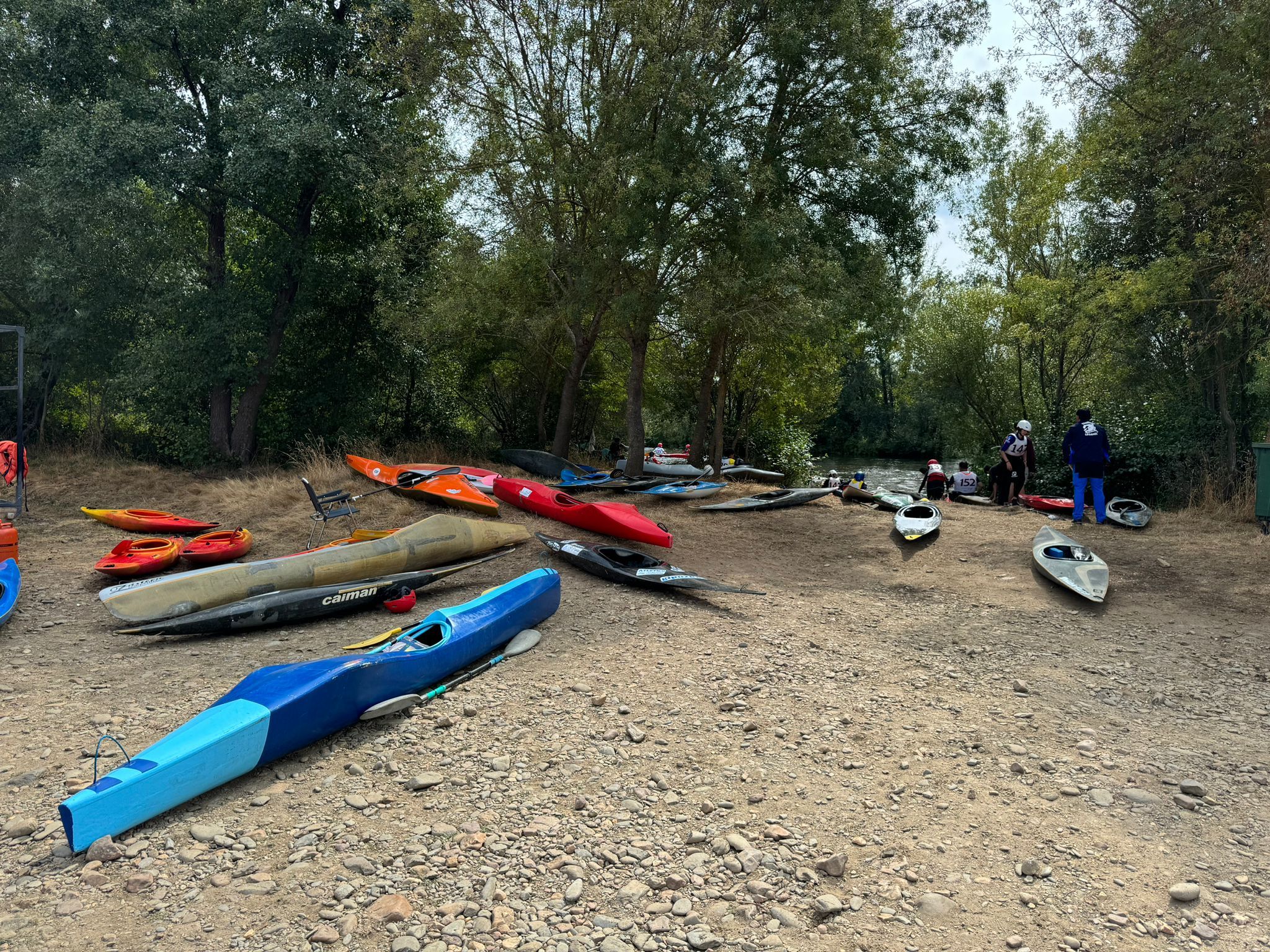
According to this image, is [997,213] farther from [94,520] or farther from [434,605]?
[94,520]

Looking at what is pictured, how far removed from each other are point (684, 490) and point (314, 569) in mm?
6488

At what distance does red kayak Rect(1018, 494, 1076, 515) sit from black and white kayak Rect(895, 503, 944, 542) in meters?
2.29

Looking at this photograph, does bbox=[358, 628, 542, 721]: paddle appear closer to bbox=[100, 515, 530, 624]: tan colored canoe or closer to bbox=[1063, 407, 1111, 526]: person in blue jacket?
bbox=[100, 515, 530, 624]: tan colored canoe

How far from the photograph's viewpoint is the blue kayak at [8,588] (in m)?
5.48

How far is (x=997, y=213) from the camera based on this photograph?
19531 mm

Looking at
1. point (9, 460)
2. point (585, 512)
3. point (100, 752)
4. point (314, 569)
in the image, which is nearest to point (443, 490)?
point (585, 512)

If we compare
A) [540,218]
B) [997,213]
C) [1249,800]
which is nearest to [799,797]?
[1249,800]

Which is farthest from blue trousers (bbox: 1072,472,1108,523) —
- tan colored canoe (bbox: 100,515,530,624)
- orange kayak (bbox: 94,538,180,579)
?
orange kayak (bbox: 94,538,180,579)

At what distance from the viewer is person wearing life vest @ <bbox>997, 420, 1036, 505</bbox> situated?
39.1 ft

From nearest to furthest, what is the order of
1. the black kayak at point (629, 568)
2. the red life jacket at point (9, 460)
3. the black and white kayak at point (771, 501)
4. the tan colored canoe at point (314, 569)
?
the tan colored canoe at point (314, 569) → the black kayak at point (629, 568) → the red life jacket at point (9, 460) → the black and white kayak at point (771, 501)

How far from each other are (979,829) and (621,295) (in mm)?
9029

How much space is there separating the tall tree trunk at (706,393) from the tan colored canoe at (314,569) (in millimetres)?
6861

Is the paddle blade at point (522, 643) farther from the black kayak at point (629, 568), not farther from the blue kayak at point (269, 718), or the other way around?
the black kayak at point (629, 568)

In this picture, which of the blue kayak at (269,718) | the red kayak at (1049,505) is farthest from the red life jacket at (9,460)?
the red kayak at (1049,505)
